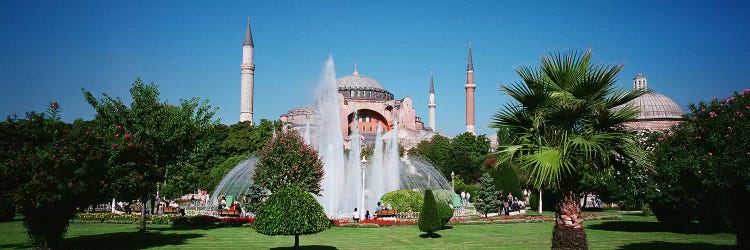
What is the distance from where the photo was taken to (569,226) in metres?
8.50

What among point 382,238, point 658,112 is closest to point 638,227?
point 382,238

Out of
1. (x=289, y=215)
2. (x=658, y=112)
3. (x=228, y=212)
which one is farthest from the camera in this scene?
(x=658, y=112)

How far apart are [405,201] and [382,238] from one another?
7163 millimetres

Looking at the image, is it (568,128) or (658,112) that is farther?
(658,112)

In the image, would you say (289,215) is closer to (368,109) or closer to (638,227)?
(638,227)

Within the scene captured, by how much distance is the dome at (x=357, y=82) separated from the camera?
93000 mm

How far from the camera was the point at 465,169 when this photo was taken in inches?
2030

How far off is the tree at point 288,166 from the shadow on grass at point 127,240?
190 inches

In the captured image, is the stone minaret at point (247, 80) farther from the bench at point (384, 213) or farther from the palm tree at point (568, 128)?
the palm tree at point (568, 128)

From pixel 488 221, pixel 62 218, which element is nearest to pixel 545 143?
pixel 62 218

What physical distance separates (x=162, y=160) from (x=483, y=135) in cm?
4672

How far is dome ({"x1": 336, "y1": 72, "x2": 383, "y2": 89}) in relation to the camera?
9300 centimetres

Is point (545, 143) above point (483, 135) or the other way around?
the other way around

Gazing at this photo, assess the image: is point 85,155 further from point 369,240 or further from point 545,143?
point 545,143
